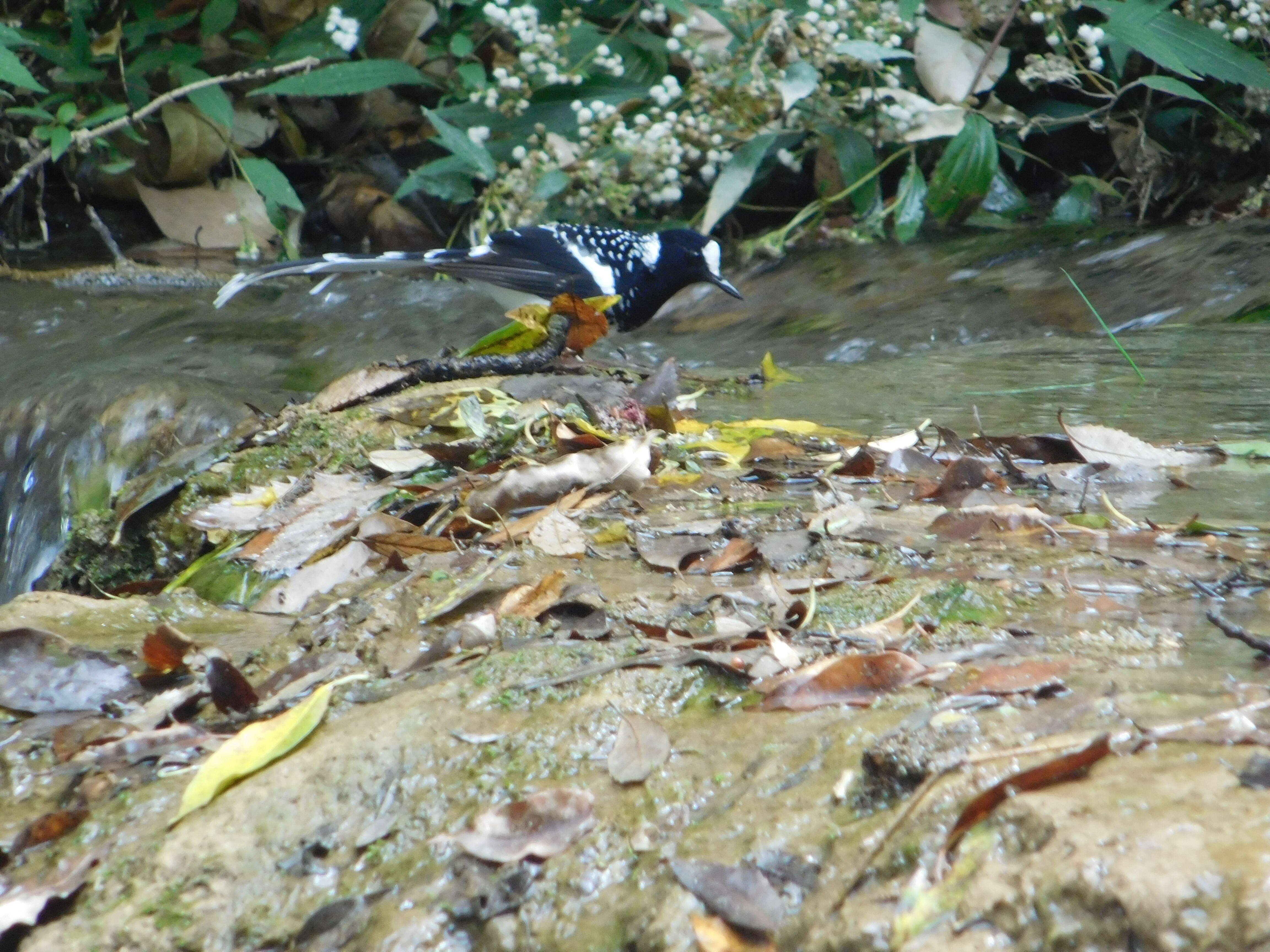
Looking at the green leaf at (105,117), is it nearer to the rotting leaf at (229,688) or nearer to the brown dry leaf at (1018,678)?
the rotting leaf at (229,688)

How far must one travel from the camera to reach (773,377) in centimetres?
404

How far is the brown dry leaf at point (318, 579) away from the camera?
6.61 feet

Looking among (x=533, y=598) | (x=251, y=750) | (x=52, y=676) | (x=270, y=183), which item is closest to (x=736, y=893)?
(x=251, y=750)

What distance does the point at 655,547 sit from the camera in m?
1.90

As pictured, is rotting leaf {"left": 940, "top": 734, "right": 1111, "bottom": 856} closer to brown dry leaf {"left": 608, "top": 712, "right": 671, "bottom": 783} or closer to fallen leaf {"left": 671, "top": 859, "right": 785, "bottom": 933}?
fallen leaf {"left": 671, "top": 859, "right": 785, "bottom": 933}

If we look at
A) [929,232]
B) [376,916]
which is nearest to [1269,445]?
[376,916]

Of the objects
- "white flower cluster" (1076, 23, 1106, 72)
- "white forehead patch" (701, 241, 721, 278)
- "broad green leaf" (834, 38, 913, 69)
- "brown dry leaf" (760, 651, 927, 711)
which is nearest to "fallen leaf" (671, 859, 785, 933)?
"brown dry leaf" (760, 651, 927, 711)

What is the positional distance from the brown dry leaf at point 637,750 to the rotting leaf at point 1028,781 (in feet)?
1.12

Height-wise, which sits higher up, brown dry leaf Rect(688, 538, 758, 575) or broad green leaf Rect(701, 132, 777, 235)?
brown dry leaf Rect(688, 538, 758, 575)

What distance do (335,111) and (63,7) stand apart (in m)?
1.88

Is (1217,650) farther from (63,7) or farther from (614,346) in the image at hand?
(63,7)

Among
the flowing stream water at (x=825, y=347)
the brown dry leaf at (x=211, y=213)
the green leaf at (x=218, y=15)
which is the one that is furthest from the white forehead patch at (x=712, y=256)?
the green leaf at (x=218, y=15)

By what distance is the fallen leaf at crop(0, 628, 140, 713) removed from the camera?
1604 millimetres

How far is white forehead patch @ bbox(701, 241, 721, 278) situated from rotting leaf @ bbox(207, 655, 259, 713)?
4.70m
